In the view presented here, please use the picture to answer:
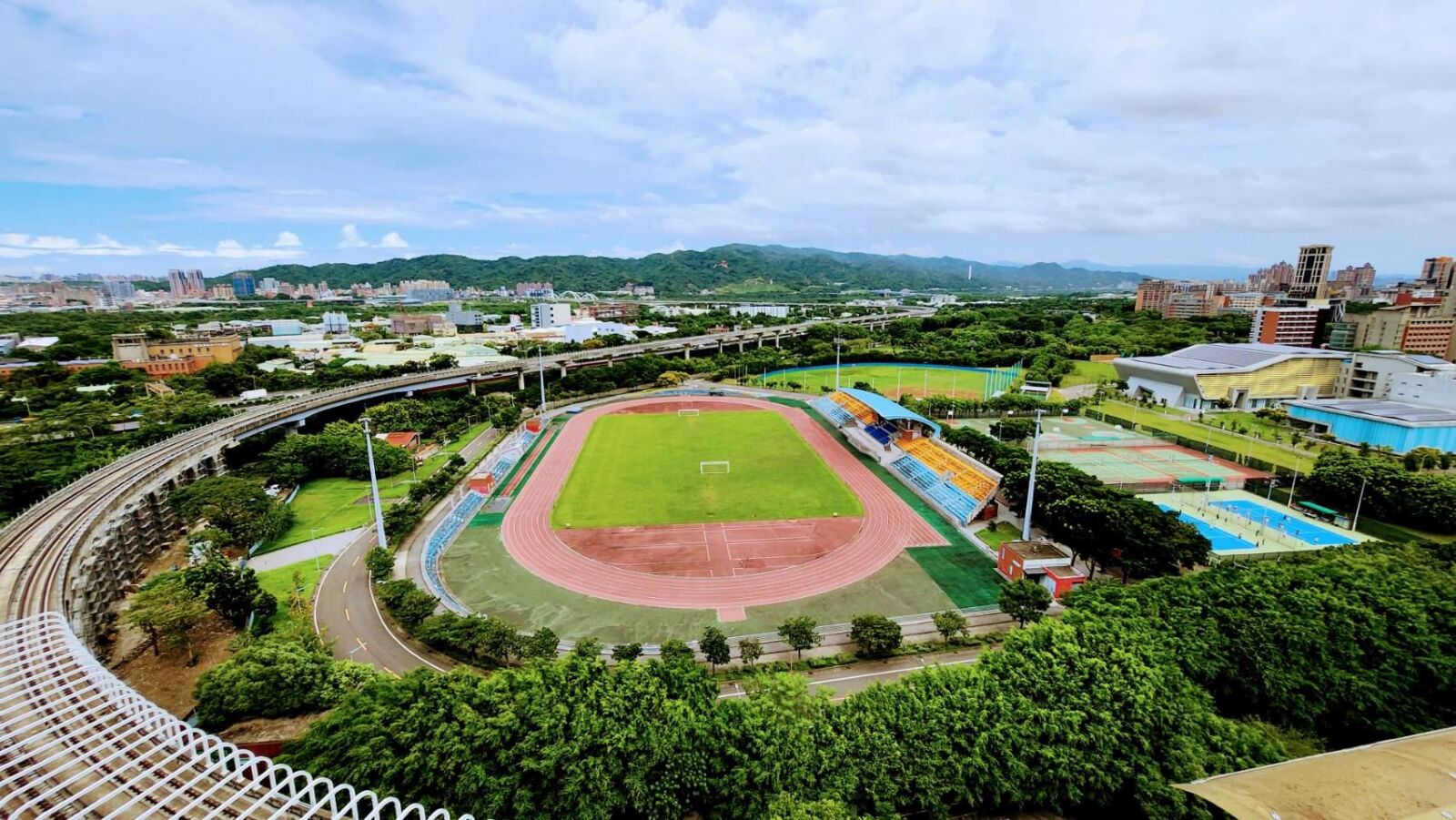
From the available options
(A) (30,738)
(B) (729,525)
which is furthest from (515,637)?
(B) (729,525)

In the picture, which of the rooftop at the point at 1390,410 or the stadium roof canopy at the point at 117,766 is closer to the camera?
the stadium roof canopy at the point at 117,766

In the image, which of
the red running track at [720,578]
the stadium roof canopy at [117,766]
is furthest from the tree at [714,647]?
the stadium roof canopy at [117,766]

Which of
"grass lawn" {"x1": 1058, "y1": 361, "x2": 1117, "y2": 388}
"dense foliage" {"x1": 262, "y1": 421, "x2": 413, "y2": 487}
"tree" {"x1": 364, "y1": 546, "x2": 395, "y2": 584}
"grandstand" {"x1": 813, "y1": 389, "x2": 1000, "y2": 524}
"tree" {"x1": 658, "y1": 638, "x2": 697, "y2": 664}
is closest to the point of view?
"tree" {"x1": 658, "y1": 638, "x2": 697, "y2": 664}

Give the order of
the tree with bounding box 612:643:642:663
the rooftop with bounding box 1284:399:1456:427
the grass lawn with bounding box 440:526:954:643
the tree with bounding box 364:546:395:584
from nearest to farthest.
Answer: the tree with bounding box 612:643:642:663, the grass lawn with bounding box 440:526:954:643, the tree with bounding box 364:546:395:584, the rooftop with bounding box 1284:399:1456:427

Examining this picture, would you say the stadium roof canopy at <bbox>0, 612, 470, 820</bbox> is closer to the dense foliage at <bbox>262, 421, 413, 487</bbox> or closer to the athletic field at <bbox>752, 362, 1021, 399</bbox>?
the dense foliage at <bbox>262, 421, 413, 487</bbox>

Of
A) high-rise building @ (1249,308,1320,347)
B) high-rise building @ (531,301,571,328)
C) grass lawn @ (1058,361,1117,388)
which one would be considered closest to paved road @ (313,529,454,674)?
grass lawn @ (1058,361,1117,388)

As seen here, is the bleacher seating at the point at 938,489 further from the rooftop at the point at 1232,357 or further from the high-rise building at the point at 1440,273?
the high-rise building at the point at 1440,273
